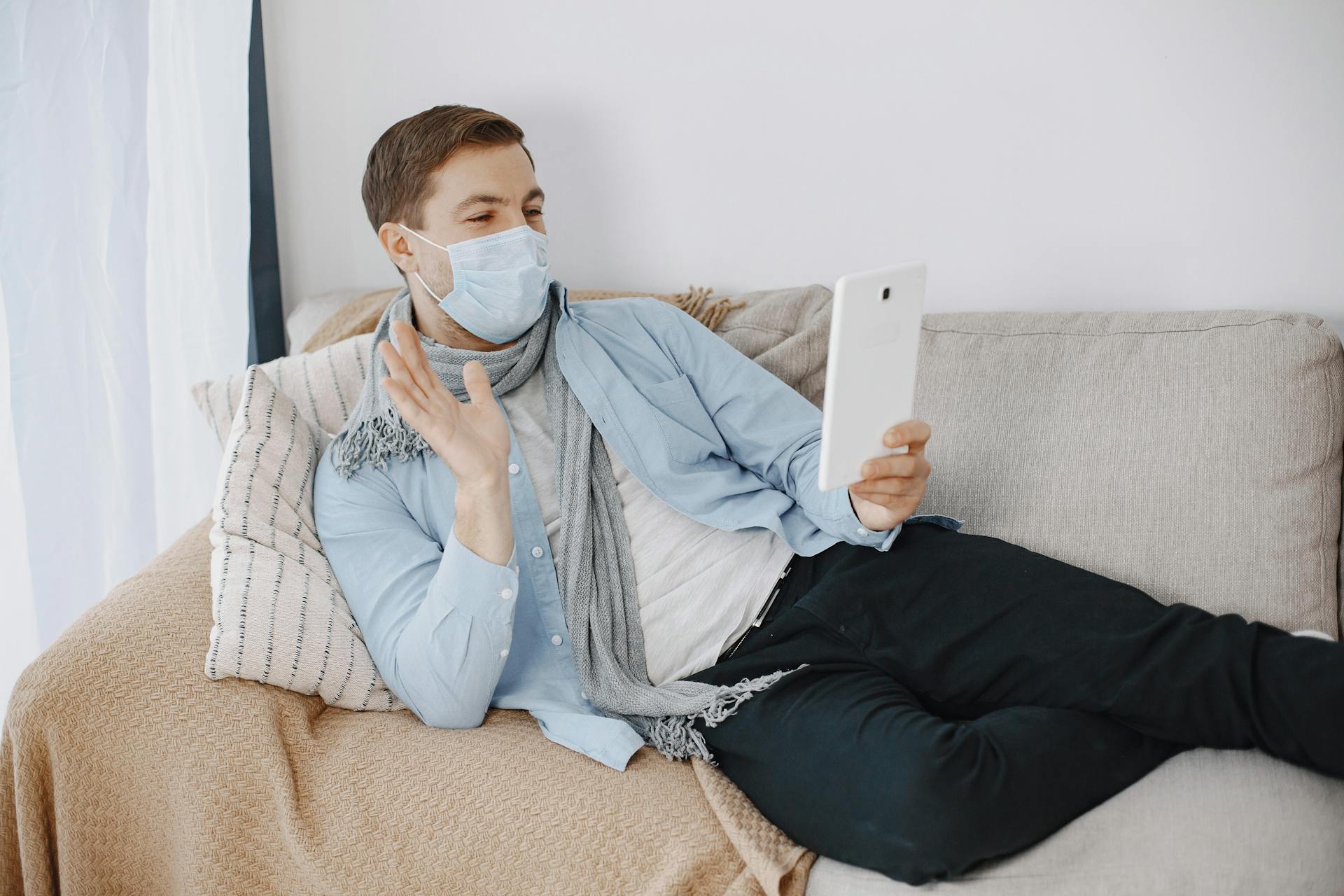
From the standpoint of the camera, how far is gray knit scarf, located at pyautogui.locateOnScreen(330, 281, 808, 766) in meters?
1.25

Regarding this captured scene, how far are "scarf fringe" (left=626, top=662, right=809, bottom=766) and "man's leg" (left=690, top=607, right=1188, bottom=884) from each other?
0.4 inches

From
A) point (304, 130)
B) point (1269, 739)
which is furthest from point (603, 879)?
point (304, 130)

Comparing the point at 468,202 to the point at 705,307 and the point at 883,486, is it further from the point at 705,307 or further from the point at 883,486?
the point at 883,486

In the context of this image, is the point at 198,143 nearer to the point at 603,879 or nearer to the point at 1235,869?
the point at 603,879

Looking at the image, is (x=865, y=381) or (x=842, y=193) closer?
(x=865, y=381)

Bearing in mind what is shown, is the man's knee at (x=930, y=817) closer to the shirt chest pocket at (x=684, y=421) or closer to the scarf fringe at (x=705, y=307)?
the shirt chest pocket at (x=684, y=421)

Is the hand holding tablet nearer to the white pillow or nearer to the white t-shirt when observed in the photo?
the white t-shirt

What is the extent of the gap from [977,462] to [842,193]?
59cm

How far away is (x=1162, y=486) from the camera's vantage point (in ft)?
4.32

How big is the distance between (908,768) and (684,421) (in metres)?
0.61

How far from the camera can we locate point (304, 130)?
2.18 metres

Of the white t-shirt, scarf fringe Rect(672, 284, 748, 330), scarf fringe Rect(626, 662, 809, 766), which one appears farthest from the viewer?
scarf fringe Rect(672, 284, 748, 330)

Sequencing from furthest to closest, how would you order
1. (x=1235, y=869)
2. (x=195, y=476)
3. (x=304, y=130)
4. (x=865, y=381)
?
(x=304, y=130) → (x=195, y=476) → (x=865, y=381) → (x=1235, y=869)

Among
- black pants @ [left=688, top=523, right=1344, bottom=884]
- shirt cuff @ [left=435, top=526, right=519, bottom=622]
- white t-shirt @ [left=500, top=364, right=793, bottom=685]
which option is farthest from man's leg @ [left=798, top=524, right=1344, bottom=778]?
shirt cuff @ [left=435, top=526, right=519, bottom=622]
